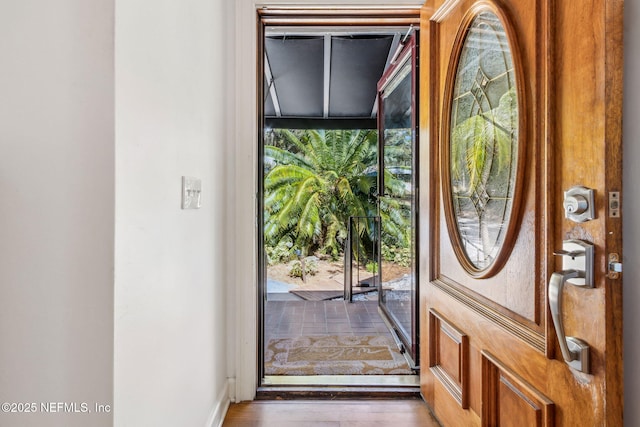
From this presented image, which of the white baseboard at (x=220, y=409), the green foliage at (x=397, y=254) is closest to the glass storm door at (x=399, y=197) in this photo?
the green foliage at (x=397, y=254)

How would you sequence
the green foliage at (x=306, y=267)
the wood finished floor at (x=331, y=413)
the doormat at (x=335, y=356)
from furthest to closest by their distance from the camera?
the green foliage at (x=306, y=267) < the doormat at (x=335, y=356) < the wood finished floor at (x=331, y=413)

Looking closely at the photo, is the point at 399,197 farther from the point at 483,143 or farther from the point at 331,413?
the point at 331,413

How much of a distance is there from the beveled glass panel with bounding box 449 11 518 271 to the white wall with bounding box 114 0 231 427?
99 cm

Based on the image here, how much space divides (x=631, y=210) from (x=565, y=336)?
0.30 m

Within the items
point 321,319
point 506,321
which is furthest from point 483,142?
point 321,319

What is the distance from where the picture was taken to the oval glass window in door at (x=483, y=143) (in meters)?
1.02

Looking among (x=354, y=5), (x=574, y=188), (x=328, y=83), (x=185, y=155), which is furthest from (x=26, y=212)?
(x=328, y=83)

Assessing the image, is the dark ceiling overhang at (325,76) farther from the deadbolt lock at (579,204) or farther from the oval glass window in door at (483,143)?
the deadbolt lock at (579,204)

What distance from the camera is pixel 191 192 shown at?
3.66 feet

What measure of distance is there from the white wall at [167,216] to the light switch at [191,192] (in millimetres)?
29

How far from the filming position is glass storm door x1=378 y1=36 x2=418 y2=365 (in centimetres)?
207

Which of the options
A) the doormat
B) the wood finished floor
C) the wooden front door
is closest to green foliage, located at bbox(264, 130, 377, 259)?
the doormat

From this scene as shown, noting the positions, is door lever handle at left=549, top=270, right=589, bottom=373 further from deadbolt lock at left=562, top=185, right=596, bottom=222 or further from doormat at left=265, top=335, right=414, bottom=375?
doormat at left=265, top=335, right=414, bottom=375

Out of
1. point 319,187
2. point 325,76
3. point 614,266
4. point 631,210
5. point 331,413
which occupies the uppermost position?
point 325,76
